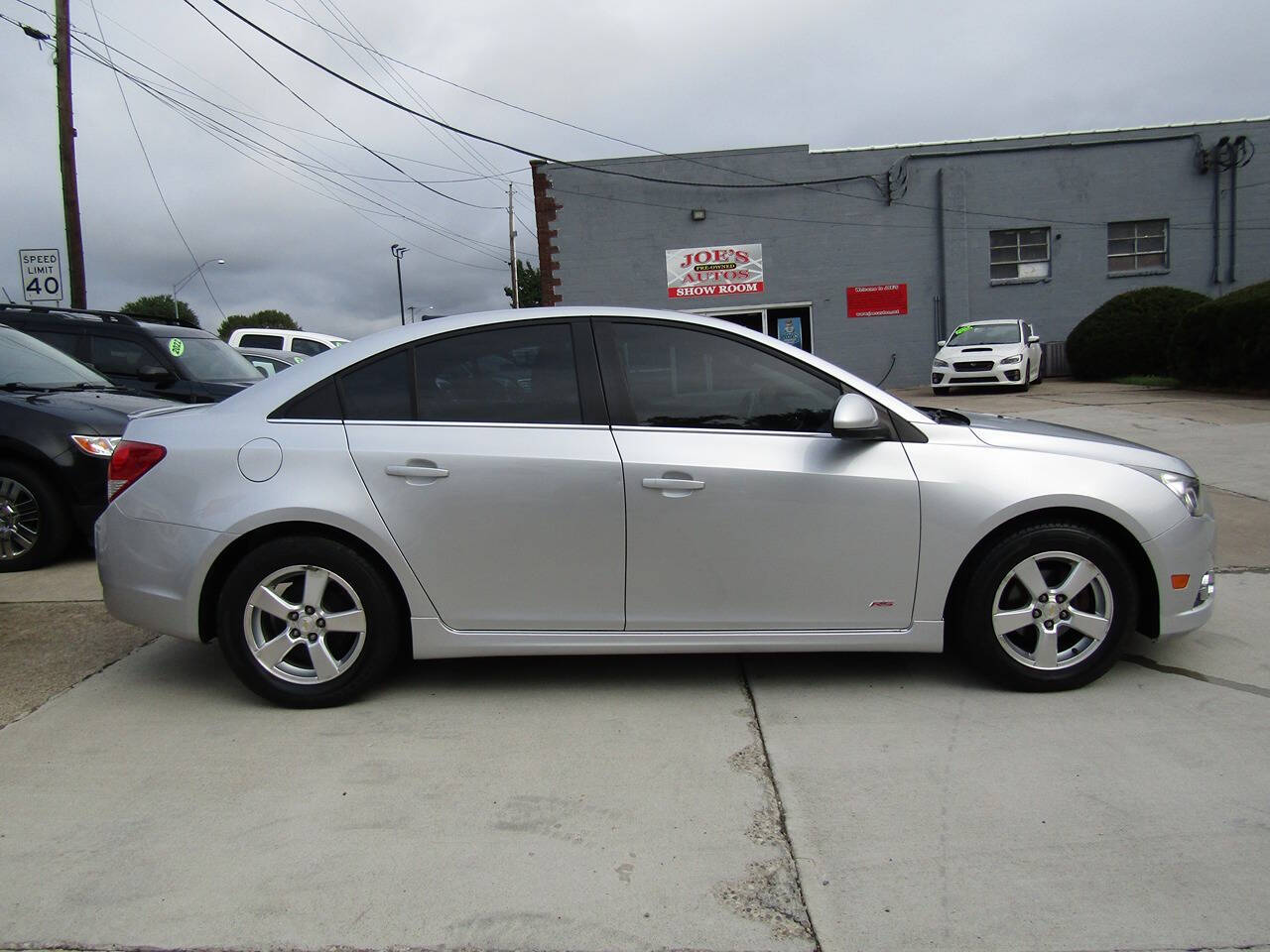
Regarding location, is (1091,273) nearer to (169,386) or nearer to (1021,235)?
(1021,235)

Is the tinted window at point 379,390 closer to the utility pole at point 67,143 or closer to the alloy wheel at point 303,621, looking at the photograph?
the alloy wheel at point 303,621

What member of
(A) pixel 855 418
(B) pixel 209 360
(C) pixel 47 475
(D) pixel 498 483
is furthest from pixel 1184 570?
(B) pixel 209 360

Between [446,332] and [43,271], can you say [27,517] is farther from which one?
[43,271]

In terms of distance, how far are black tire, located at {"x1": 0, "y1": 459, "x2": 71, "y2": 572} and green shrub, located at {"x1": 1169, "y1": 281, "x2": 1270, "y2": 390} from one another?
51.7 ft

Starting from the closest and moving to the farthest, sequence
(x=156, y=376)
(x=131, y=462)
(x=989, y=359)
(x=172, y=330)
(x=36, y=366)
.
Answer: (x=131, y=462), (x=36, y=366), (x=156, y=376), (x=172, y=330), (x=989, y=359)

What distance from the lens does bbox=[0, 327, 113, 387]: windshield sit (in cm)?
718

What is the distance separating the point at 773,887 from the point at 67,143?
1619 centimetres

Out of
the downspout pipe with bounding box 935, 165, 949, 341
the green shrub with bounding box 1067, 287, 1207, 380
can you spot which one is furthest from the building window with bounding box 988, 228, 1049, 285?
the green shrub with bounding box 1067, 287, 1207, 380

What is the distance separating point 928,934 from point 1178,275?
87.9 feet

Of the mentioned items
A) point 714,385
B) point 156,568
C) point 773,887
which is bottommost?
point 773,887

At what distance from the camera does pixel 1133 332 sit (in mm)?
21312

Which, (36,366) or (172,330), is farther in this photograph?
(172,330)

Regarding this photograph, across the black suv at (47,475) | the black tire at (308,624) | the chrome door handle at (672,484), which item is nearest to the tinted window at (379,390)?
the black tire at (308,624)

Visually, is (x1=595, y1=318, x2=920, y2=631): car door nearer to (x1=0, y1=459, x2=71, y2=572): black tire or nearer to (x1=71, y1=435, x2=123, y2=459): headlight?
(x1=71, y1=435, x2=123, y2=459): headlight
